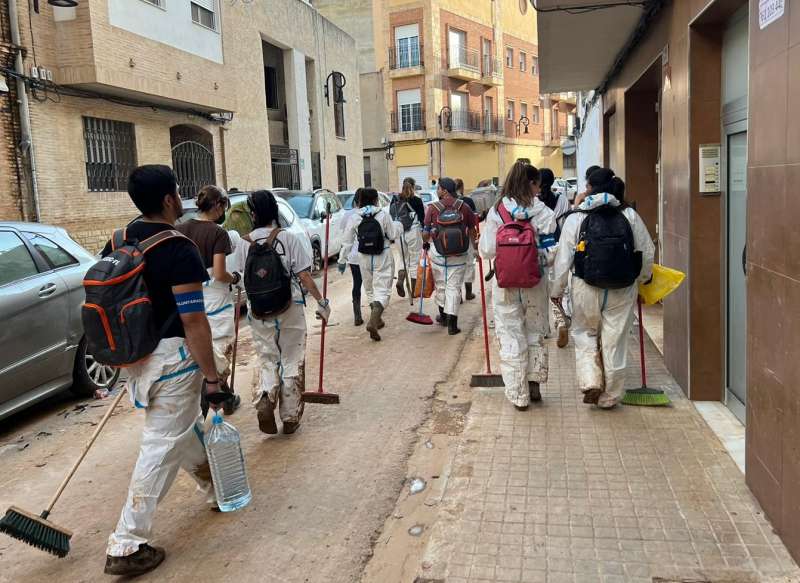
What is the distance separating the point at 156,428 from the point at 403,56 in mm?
39413

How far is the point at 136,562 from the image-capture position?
3.55m

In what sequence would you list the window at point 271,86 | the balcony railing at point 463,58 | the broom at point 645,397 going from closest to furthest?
1. the broom at point 645,397
2. the window at point 271,86
3. the balcony railing at point 463,58

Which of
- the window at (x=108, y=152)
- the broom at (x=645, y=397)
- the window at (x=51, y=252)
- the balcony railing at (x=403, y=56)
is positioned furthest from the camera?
the balcony railing at (x=403, y=56)

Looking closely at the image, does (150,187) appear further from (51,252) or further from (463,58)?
(463,58)

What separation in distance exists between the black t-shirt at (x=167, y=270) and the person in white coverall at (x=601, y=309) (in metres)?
2.92

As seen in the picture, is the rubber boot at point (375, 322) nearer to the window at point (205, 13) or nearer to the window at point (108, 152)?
the window at point (108, 152)

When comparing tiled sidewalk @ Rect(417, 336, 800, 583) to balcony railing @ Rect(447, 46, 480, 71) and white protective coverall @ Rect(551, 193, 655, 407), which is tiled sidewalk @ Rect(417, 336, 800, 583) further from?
balcony railing @ Rect(447, 46, 480, 71)

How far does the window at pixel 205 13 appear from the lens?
1760cm

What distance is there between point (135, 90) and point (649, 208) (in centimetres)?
1028

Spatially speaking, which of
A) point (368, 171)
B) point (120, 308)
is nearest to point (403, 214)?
point (120, 308)

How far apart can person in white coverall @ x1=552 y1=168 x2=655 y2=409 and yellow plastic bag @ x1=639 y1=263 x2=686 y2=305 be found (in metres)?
0.10

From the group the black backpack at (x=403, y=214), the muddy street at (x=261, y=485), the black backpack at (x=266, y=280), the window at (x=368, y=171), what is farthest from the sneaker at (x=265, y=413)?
the window at (x=368, y=171)

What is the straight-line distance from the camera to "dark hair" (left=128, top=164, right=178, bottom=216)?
3586mm

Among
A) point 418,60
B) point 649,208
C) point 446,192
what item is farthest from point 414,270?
point 418,60
